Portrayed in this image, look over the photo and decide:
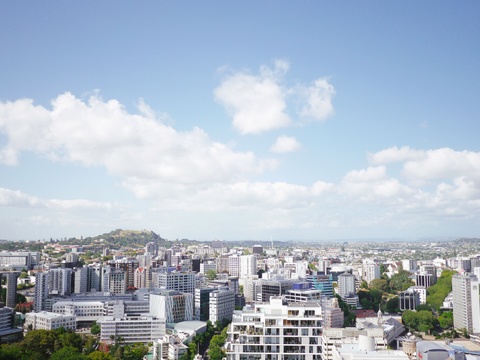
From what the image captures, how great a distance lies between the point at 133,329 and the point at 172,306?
11.9 ft

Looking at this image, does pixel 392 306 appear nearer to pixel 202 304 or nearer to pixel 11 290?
pixel 202 304

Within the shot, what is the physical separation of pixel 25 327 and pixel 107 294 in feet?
21.8

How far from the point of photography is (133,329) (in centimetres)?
2103

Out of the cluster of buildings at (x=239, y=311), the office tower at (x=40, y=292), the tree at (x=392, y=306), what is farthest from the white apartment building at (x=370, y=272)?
the office tower at (x=40, y=292)

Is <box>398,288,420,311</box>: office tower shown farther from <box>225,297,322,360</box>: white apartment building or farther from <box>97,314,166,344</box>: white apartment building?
<box>225,297,322,360</box>: white apartment building

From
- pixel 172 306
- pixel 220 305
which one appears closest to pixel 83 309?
pixel 172 306

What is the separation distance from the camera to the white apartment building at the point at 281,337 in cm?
964

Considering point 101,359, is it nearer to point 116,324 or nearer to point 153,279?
point 116,324

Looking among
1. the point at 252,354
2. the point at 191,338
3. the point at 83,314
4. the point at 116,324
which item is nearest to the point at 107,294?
the point at 83,314

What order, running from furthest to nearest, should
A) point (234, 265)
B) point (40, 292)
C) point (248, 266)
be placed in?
point (234, 265) → point (248, 266) → point (40, 292)

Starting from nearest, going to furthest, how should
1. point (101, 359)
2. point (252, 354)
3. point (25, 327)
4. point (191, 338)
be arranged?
point (252, 354) → point (101, 359) → point (191, 338) → point (25, 327)

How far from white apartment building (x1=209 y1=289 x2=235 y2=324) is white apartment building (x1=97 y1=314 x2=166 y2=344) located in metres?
3.82

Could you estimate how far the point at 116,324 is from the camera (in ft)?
68.3

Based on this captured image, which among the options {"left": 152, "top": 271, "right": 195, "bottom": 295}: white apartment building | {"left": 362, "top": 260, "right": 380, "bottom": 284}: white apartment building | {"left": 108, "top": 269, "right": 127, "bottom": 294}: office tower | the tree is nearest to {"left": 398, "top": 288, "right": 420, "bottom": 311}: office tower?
the tree
